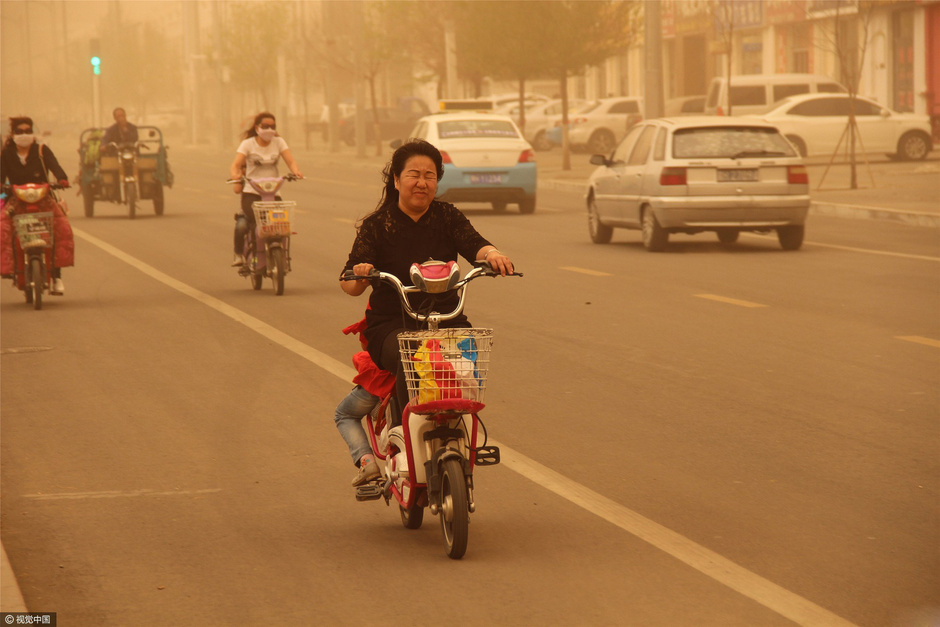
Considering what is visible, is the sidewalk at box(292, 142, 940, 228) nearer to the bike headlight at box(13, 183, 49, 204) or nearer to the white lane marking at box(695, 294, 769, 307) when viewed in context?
the white lane marking at box(695, 294, 769, 307)

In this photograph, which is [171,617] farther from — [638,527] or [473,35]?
[473,35]

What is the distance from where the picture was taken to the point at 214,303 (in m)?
13.6

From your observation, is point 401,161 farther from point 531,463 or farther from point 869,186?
point 869,186

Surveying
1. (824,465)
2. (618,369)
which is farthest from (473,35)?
(824,465)

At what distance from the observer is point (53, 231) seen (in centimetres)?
1365

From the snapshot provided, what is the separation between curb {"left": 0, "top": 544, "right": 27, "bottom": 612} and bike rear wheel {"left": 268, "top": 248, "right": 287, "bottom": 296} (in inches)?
343

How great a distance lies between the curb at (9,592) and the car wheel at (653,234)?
13.2m

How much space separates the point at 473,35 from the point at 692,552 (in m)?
38.5

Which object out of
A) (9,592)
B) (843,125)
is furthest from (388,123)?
(9,592)

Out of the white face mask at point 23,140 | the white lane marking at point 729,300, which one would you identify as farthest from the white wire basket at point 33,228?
the white lane marking at point 729,300

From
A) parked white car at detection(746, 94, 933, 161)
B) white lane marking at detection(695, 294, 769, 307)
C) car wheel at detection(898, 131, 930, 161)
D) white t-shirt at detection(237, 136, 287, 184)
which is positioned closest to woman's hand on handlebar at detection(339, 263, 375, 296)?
white lane marking at detection(695, 294, 769, 307)

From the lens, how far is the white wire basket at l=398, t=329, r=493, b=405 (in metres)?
5.36

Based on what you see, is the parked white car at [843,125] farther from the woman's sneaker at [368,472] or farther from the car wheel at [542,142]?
the woman's sneaker at [368,472]

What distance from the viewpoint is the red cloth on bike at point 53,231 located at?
1353 centimetres
